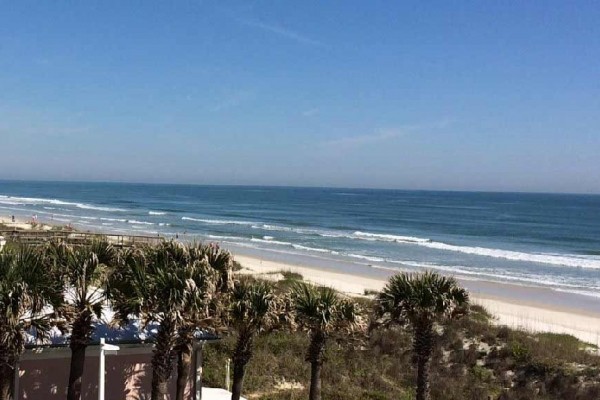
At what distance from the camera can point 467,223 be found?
8881cm

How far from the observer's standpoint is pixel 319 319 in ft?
44.4

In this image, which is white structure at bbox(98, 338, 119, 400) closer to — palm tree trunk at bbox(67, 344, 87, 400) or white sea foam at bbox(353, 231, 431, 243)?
palm tree trunk at bbox(67, 344, 87, 400)

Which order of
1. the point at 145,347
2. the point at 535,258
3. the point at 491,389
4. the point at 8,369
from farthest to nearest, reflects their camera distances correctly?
the point at 535,258 → the point at 491,389 → the point at 145,347 → the point at 8,369

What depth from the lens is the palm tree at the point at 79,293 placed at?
1150 cm

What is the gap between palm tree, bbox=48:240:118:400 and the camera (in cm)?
1150

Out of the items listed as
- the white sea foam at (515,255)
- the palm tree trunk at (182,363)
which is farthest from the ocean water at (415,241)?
the palm tree trunk at (182,363)

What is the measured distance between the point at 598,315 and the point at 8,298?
30.1 m

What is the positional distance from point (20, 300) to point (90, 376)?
3.87 meters

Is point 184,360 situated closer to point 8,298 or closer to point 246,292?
point 246,292

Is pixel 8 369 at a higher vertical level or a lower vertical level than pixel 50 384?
higher

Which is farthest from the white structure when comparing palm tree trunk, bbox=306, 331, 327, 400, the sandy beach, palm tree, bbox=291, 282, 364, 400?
the sandy beach

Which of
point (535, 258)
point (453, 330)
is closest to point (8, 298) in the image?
point (453, 330)

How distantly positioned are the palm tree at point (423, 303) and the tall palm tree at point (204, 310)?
4.07 metres

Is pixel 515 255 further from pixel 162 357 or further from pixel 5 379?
pixel 5 379
